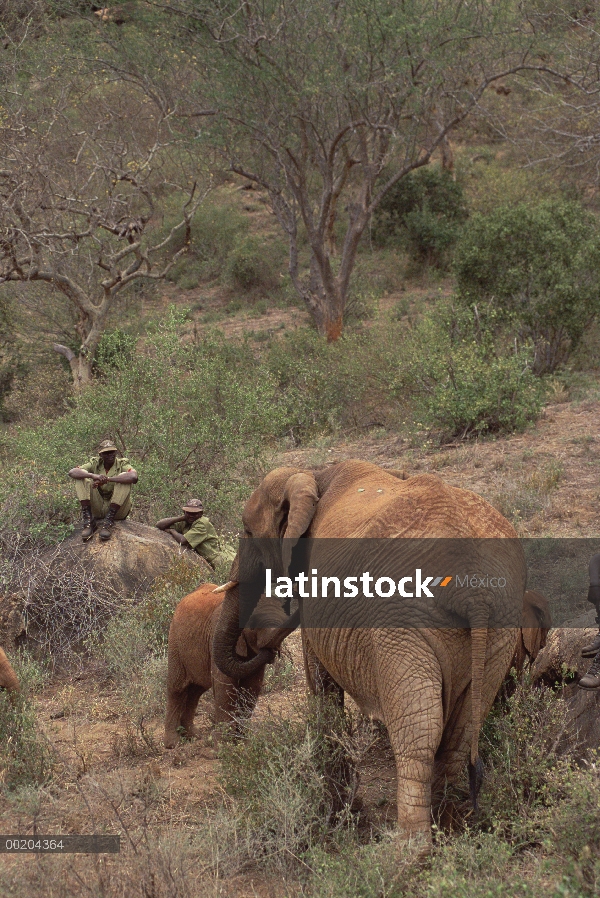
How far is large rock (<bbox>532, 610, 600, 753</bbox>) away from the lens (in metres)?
4.48

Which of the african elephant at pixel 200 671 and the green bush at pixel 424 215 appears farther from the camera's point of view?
the green bush at pixel 424 215

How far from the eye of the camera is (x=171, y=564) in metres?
8.37

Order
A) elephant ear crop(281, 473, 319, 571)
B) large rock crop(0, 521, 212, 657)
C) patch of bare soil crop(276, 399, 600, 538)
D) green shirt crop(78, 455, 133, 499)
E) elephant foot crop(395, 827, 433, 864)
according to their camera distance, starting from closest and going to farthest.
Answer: elephant foot crop(395, 827, 433, 864) < elephant ear crop(281, 473, 319, 571) < large rock crop(0, 521, 212, 657) < green shirt crop(78, 455, 133, 499) < patch of bare soil crop(276, 399, 600, 538)

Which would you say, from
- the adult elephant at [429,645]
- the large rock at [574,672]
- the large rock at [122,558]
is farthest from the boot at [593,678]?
the large rock at [122,558]

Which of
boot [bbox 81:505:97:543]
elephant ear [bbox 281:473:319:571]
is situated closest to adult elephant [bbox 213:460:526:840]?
elephant ear [bbox 281:473:319:571]

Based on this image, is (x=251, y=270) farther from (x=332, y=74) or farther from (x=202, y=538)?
(x=202, y=538)

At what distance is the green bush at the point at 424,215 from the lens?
24.1 meters

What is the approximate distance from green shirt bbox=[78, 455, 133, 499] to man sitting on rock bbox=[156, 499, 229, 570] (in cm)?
64

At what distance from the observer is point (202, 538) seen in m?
9.01

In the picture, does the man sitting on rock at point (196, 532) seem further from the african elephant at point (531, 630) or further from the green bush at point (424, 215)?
the green bush at point (424, 215)

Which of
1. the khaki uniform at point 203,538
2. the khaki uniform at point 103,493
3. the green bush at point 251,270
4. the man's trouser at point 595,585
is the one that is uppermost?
the green bush at point 251,270

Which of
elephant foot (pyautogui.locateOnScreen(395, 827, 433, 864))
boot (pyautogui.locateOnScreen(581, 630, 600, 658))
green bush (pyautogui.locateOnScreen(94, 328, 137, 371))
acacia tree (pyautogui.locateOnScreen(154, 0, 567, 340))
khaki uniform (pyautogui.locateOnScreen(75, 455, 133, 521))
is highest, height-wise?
acacia tree (pyautogui.locateOnScreen(154, 0, 567, 340))

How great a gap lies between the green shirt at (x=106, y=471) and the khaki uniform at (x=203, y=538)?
2.68 feet

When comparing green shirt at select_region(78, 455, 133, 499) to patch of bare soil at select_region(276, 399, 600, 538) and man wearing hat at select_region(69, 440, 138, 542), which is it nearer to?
man wearing hat at select_region(69, 440, 138, 542)
